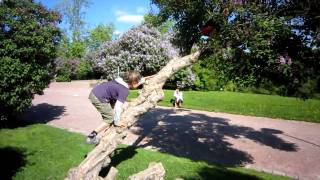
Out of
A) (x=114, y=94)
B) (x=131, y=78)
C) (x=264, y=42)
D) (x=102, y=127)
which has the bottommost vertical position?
(x=102, y=127)

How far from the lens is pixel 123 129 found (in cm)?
630

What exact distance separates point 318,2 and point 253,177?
3677 mm

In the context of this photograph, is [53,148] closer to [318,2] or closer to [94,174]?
[94,174]

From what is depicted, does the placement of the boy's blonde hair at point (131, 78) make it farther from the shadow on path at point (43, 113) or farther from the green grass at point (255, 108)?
the green grass at point (255, 108)

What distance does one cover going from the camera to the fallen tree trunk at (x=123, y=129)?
18.6 feet

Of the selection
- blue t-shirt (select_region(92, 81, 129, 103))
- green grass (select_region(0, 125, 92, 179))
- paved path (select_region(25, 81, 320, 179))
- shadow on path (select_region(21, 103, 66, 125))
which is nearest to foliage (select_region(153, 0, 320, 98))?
blue t-shirt (select_region(92, 81, 129, 103))

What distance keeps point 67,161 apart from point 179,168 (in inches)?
94.2

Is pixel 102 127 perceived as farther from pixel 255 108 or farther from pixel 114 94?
pixel 255 108

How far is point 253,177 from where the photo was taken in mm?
7285

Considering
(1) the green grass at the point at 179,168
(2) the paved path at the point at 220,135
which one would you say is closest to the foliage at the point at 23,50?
(2) the paved path at the point at 220,135

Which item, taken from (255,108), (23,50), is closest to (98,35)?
(255,108)

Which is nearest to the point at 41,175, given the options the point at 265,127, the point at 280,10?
the point at 280,10

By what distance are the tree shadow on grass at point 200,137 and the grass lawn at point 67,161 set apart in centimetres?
97

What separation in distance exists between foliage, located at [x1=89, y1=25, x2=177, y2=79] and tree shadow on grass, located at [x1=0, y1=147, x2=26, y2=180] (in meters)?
18.3
